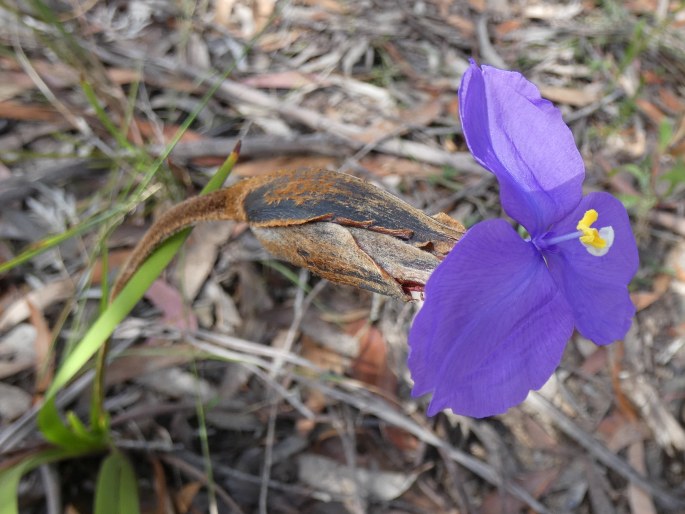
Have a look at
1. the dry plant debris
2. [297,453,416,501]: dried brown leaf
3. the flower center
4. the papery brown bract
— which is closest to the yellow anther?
the flower center

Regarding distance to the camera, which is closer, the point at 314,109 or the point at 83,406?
the point at 83,406

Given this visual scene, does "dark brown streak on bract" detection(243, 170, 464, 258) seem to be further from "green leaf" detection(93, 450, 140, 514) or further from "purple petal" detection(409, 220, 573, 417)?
"green leaf" detection(93, 450, 140, 514)

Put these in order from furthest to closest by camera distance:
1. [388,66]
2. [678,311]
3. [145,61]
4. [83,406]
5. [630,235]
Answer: [388,66]
[145,61]
[678,311]
[83,406]
[630,235]

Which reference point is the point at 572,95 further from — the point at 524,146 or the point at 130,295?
the point at 130,295

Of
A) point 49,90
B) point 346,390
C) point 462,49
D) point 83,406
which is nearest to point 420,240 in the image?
point 346,390

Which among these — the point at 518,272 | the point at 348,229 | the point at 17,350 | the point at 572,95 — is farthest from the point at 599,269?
the point at 572,95

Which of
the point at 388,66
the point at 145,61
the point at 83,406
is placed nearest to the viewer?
the point at 83,406

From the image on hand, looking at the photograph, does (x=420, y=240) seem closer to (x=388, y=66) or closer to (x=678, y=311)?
(x=678, y=311)
